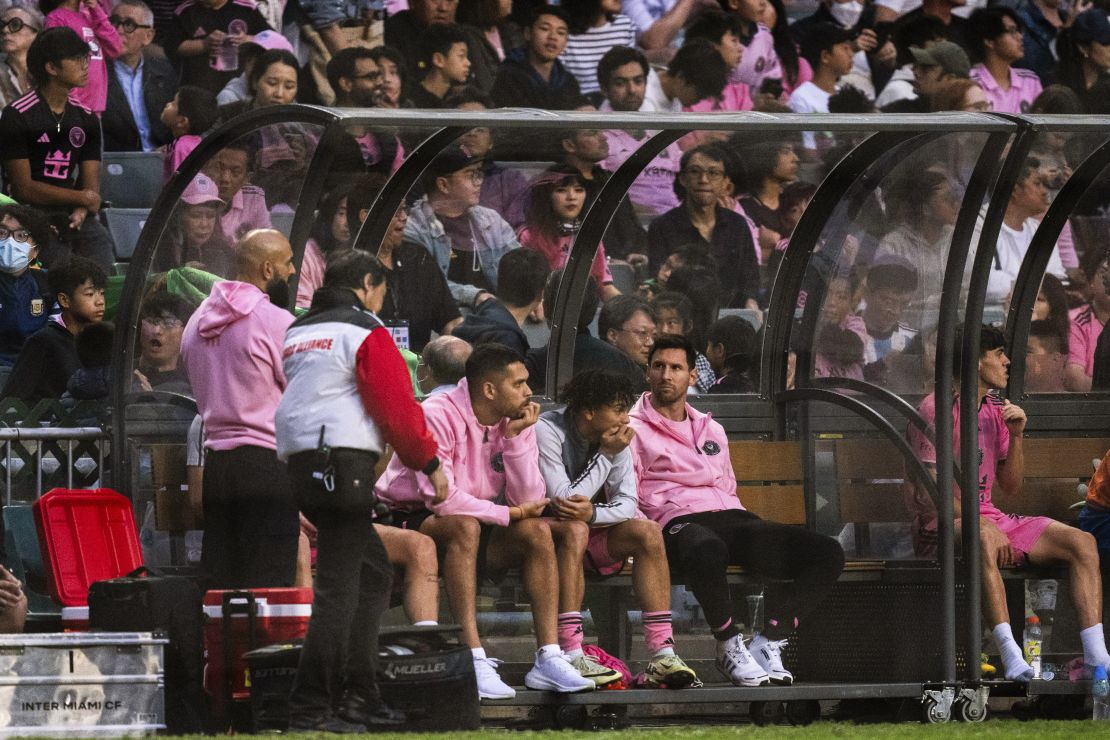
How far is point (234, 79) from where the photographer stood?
36.0 ft

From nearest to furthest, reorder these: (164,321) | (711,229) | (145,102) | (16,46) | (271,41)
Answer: (164,321), (711,229), (16,46), (145,102), (271,41)

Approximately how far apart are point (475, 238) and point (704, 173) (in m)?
0.95

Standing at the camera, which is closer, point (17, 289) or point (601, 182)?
point (601, 182)

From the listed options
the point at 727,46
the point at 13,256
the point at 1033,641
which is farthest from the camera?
the point at 727,46

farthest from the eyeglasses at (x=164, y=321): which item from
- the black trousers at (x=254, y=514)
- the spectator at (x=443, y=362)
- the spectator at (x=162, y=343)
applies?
the spectator at (x=443, y=362)

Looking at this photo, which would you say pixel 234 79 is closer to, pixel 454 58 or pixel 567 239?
pixel 454 58

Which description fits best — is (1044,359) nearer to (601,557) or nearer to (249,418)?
(601,557)

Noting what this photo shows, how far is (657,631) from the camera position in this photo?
7.51m

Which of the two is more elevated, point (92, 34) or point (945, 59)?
point (945, 59)

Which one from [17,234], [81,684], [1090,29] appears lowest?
[81,684]

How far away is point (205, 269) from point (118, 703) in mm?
1705

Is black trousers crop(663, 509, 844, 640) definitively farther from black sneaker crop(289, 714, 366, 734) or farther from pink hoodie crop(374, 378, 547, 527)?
black sneaker crop(289, 714, 366, 734)

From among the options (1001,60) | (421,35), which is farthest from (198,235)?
(1001,60)

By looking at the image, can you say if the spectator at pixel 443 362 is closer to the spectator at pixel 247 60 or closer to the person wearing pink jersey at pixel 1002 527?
the person wearing pink jersey at pixel 1002 527
